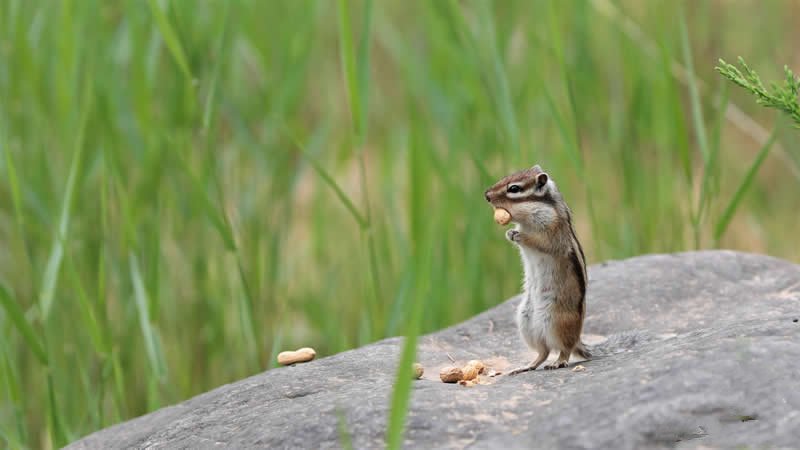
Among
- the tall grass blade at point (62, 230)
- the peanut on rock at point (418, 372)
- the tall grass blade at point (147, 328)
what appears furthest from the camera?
the tall grass blade at point (147, 328)

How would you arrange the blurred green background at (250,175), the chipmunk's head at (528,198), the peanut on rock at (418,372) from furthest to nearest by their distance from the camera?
the blurred green background at (250,175)
the chipmunk's head at (528,198)
the peanut on rock at (418,372)

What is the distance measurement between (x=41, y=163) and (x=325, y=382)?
1.88 metres

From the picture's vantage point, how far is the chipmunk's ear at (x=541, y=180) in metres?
2.83

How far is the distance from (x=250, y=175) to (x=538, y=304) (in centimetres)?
247

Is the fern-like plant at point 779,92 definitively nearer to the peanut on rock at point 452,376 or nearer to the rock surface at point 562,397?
the rock surface at point 562,397

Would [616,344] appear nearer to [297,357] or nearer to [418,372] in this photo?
[418,372]

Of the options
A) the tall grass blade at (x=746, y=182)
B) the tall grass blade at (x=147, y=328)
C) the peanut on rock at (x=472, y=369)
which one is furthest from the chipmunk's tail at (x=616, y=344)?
the tall grass blade at (x=147, y=328)

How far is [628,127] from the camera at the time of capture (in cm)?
432

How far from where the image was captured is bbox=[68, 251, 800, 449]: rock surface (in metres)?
1.91

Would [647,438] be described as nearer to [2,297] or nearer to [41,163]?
[2,297]

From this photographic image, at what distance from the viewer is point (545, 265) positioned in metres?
2.78

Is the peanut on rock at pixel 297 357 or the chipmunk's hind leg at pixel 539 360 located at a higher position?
the peanut on rock at pixel 297 357

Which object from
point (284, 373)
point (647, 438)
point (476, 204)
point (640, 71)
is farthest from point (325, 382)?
point (640, 71)

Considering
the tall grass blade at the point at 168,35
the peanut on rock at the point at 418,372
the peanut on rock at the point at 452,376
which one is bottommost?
the peanut on rock at the point at 418,372
